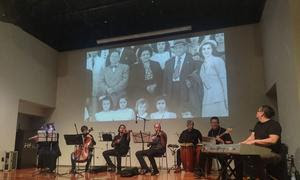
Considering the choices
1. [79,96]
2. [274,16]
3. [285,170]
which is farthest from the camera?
[79,96]

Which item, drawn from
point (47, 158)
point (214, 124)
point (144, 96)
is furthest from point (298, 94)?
point (47, 158)

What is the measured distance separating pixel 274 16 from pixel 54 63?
23.7 ft

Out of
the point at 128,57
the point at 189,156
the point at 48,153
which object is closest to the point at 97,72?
the point at 128,57

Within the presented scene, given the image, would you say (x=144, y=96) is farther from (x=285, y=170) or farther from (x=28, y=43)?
(x=285, y=170)

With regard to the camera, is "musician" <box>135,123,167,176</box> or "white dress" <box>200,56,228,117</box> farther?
"white dress" <box>200,56,228,117</box>

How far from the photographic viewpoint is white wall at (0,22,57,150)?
7.82 m

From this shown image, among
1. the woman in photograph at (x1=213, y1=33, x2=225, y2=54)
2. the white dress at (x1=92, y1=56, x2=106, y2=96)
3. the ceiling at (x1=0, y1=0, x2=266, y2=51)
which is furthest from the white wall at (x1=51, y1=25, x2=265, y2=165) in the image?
the white dress at (x1=92, y1=56, x2=106, y2=96)

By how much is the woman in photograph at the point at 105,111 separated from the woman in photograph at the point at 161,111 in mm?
1390

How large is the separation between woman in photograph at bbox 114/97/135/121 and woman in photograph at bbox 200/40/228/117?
88.5 inches

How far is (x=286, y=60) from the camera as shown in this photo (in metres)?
5.26

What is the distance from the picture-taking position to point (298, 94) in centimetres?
456

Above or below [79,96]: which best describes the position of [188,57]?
above

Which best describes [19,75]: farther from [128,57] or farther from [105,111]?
[128,57]

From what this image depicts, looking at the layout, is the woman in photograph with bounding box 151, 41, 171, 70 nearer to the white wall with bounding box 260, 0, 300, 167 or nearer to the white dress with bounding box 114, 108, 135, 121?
the white dress with bounding box 114, 108, 135, 121
